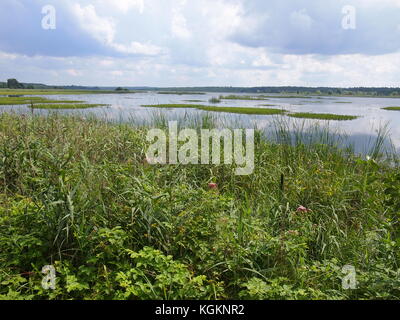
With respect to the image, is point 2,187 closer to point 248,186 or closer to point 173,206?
point 173,206

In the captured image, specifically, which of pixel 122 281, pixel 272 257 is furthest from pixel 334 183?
pixel 122 281

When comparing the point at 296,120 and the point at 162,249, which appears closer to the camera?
the point at 162,249

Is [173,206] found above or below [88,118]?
below

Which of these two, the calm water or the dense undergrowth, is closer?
the dense undergrowth

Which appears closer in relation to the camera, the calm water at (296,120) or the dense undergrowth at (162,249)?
the dense undergrowth at (162,249)

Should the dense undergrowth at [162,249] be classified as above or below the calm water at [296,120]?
below

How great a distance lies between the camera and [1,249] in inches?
93.6

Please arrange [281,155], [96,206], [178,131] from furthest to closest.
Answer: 1. [178,131]
2. [281,155]
3. [96,206]

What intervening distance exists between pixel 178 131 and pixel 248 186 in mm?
2861

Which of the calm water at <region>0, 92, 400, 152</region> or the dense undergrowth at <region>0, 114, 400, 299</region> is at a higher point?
the calm water at <region>0, 92, 400, 152</region>

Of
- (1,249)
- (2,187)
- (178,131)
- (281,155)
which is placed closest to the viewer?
(1,249)

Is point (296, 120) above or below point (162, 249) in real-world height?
above
